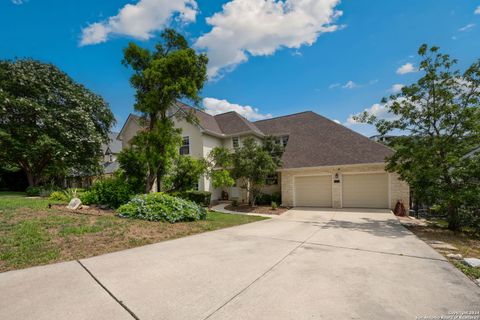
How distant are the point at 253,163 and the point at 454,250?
9327mm

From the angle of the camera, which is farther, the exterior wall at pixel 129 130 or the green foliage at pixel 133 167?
the exterior wall at pixel 129 130

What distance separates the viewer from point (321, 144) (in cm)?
1559

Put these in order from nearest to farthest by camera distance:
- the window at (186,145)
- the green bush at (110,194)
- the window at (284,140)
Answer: the green bush at (110,194) → the window at (284,140) → the window at (186,145)

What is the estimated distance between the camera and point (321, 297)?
10.1 ft

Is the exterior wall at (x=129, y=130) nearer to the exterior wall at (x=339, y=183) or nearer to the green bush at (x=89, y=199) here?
the green bush at (x=89, y=199)

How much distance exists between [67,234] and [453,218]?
42.7 feet

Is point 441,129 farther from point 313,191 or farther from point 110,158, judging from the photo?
point 110,158

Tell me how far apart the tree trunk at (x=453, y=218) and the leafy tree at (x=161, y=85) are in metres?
11.7

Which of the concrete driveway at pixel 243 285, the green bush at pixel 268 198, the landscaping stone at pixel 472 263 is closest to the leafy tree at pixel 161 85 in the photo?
the concrete driveway at pixel 243 285

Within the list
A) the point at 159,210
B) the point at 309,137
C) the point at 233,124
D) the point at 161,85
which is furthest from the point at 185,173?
the point at 309,137

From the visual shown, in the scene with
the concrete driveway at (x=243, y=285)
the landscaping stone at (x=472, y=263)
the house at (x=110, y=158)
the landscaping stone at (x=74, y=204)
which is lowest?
the landscaping stone at (x=472, y=263)

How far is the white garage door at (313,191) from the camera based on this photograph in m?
14.4

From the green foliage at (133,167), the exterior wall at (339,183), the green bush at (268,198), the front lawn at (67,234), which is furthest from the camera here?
the green bush at (268,198)

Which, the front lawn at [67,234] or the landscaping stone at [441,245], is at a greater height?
the front lawn at [67,234]
